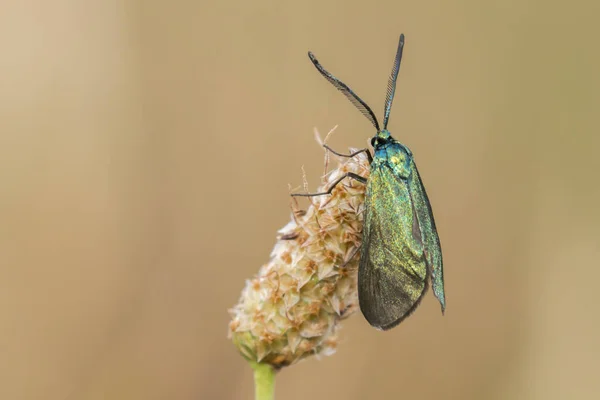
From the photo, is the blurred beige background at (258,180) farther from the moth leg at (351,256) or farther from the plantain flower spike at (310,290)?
the moth leg at (351,256)

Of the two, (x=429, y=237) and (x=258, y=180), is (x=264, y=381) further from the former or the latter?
(x=258, y=180)

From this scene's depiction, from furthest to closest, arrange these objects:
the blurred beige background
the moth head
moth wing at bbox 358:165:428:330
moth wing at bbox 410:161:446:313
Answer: the blurred beige background → the moth head → moth wing at bbox 410:161:446:313 → moth wing at bbox 358:165:428:330

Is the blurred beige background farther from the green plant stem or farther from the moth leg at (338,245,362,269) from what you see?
the moth leg at (338,245,362,269)

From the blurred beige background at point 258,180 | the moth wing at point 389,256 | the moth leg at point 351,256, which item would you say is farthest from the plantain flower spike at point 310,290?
the blurred beige background at point 258,180

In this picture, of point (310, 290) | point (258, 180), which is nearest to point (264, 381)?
point (310, 290)

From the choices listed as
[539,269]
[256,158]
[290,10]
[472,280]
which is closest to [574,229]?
[539,269]

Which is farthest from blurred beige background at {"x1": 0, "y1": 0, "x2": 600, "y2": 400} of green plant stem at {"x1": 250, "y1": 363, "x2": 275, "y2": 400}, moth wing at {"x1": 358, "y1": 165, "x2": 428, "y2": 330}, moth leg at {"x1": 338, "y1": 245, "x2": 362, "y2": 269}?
moth wing at {"x1": 358, "y1": 165, "x2": 428, "y2": 330}
